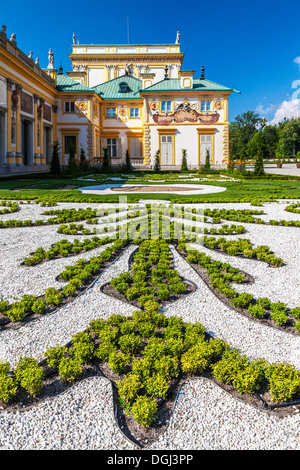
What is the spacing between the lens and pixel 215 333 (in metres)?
3.41

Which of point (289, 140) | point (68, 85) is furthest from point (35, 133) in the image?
point (289, 140)

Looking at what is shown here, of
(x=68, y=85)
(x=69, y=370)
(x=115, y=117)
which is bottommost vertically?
(x=69, y=370)

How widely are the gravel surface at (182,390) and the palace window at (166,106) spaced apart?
99.0ft

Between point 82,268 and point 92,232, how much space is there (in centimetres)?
238

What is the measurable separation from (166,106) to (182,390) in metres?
33.4

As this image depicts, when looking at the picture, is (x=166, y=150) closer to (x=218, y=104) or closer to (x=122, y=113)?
(x=218, y=104)

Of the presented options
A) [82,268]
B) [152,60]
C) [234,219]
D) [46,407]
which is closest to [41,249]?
[82,268]

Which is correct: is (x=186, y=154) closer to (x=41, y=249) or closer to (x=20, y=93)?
(x=20, y=93)

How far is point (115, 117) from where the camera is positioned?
37094mm

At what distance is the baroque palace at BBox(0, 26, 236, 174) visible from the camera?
27812 millimetres

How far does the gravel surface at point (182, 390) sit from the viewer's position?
7.21 ft

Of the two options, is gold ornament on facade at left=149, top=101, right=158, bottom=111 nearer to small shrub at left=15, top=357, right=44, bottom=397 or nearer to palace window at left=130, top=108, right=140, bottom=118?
palace window at left=130, top=108, right=140, bottom=118

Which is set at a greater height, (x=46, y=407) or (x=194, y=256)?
(x=194, y=256)

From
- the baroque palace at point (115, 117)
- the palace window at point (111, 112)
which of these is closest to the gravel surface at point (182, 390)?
the baroque palace at point (115, 117)
